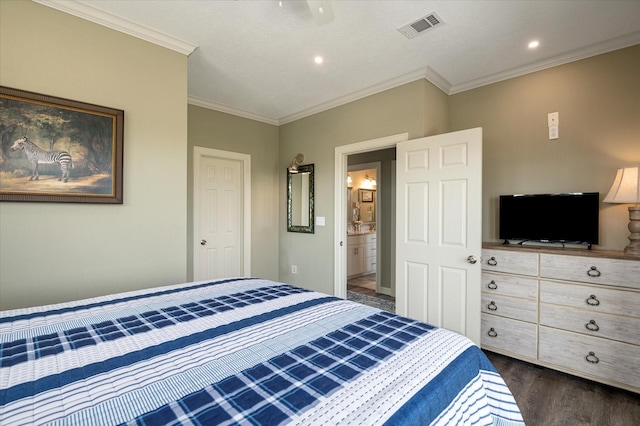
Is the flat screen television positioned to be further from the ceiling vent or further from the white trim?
the ceiling vent

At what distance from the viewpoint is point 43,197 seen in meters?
1.88

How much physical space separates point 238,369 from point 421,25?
98.3 inches

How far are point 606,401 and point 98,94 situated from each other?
4.12m

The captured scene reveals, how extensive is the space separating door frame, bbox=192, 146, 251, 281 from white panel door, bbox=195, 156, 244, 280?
44 millimetres

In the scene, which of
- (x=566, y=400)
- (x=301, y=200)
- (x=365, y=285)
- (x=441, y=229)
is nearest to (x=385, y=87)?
(x=441, y=229)

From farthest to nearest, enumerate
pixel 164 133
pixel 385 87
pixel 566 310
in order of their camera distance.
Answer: pixel 385 87 < pixel 164 133 < pixel 566 310

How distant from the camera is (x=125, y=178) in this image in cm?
219

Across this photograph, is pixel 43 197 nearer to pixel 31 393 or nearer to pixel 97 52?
pixel 97 52

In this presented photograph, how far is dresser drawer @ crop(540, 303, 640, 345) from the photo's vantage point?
2035 mm

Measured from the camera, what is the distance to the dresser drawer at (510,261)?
2416mm

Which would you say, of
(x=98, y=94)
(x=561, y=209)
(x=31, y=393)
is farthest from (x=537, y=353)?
(x=98, y=94)

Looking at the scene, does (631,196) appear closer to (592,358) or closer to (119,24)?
(592,358)

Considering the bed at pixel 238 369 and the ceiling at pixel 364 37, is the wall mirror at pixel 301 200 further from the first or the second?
the bed at pixel 238 369

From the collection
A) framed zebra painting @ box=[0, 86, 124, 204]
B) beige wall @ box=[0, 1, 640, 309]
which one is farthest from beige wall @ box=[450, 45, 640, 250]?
framed zebra painting @ box=[0, 86, 124, 204]
